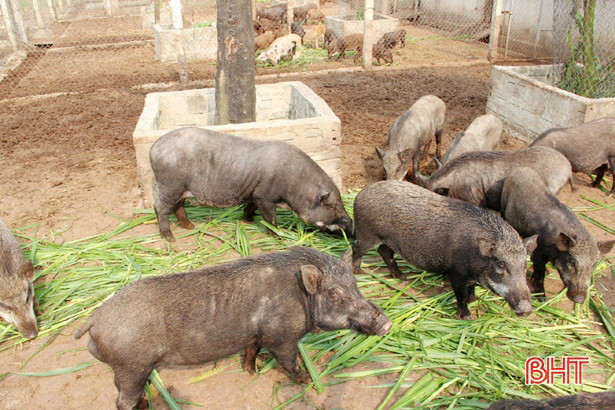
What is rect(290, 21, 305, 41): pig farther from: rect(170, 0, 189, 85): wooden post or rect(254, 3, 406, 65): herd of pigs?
rect(170, 0, 189, 85): wooden post

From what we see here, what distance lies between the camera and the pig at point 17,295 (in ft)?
13.5

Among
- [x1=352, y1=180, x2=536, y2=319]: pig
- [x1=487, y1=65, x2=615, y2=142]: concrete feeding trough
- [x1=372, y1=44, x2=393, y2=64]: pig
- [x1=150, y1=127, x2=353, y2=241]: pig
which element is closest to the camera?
[x1=352, y1=180, x2=536, y2=319]: pig

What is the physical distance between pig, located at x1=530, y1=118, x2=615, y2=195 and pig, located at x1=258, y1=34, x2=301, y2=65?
9119 millimetres

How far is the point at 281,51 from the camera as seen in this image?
14.4m

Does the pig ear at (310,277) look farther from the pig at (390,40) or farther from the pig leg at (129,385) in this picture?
the pig at (390,40)

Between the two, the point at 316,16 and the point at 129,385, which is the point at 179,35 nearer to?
the point at 129,385

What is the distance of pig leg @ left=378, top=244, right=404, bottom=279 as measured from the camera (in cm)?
493

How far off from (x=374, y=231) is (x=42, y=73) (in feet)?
39.4

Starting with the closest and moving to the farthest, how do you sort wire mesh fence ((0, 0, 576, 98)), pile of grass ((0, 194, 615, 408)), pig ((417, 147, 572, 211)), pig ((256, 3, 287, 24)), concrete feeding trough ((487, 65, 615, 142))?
pile of grass ((0, 194, 615, 408)), pig ((417, 147, 572, 211)), concrete feeding trough ((487, 65, 615, 142)), wire mesh fence ((0, 0, 576, 98)), pig ((256, 3, 287, 24))

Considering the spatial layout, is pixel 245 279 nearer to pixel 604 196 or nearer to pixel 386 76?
pixel 604 196

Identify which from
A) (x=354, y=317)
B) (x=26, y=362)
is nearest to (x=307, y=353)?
(x=354, y=317)

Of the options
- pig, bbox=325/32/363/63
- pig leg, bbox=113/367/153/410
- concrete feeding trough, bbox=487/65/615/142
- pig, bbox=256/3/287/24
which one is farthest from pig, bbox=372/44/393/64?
pig leg, bbox=113/367/153/410

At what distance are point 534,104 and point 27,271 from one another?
7.62m

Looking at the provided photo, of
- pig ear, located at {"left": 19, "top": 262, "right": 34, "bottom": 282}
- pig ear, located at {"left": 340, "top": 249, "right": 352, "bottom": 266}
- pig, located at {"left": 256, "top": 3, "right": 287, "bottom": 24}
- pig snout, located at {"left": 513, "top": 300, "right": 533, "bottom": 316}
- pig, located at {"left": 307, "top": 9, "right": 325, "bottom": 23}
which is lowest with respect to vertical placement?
pig snout, located at {"left": 513, "top": 300, "right": 533, "bottom": 316}
